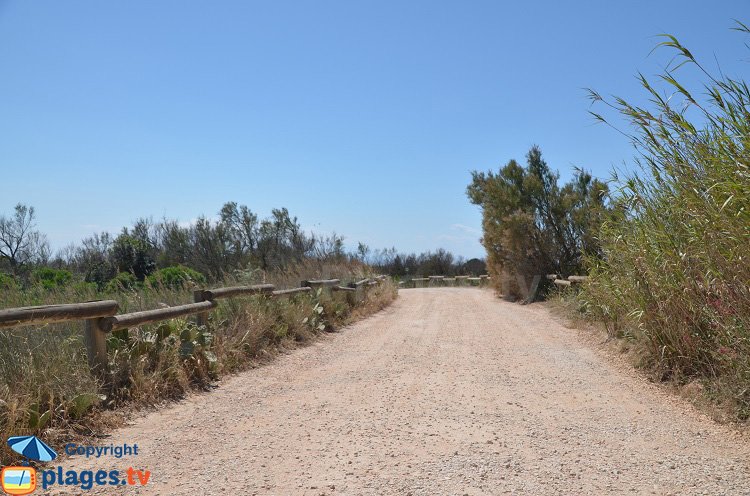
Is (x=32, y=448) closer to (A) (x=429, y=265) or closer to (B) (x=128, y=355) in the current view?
(B) (x=128, y=355)

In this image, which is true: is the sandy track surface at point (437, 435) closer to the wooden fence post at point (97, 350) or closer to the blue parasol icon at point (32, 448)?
the blue parasol icon at point (32, 448)

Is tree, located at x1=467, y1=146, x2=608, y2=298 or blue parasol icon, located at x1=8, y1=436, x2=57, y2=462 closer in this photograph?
blue parasol icon, located at x1=8, y1=436, x2=57, y2=462

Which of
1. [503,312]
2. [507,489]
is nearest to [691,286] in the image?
[507,489]

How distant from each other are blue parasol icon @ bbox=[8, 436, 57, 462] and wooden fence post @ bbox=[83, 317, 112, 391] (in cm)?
138

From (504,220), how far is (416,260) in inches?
1323

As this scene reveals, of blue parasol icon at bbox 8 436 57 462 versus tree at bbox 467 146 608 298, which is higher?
tree at bbox 467 146 608 298

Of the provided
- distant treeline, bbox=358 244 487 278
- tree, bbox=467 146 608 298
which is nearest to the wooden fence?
tree, bbox=467 146 608 298

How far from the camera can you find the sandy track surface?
14.2 feet

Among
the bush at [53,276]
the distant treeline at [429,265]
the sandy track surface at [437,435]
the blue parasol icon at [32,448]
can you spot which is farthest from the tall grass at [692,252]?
the distant treeline at [429,265]

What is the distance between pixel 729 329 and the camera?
5.58m

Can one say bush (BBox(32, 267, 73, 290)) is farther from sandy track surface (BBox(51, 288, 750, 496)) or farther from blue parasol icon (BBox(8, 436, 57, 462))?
blue parasol icon (BBox(8, 436, 57, 462))

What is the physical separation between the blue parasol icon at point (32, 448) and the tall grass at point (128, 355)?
0.08 metres

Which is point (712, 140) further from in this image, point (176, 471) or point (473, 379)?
point (176, 471)

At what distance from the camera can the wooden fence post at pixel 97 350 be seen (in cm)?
643
